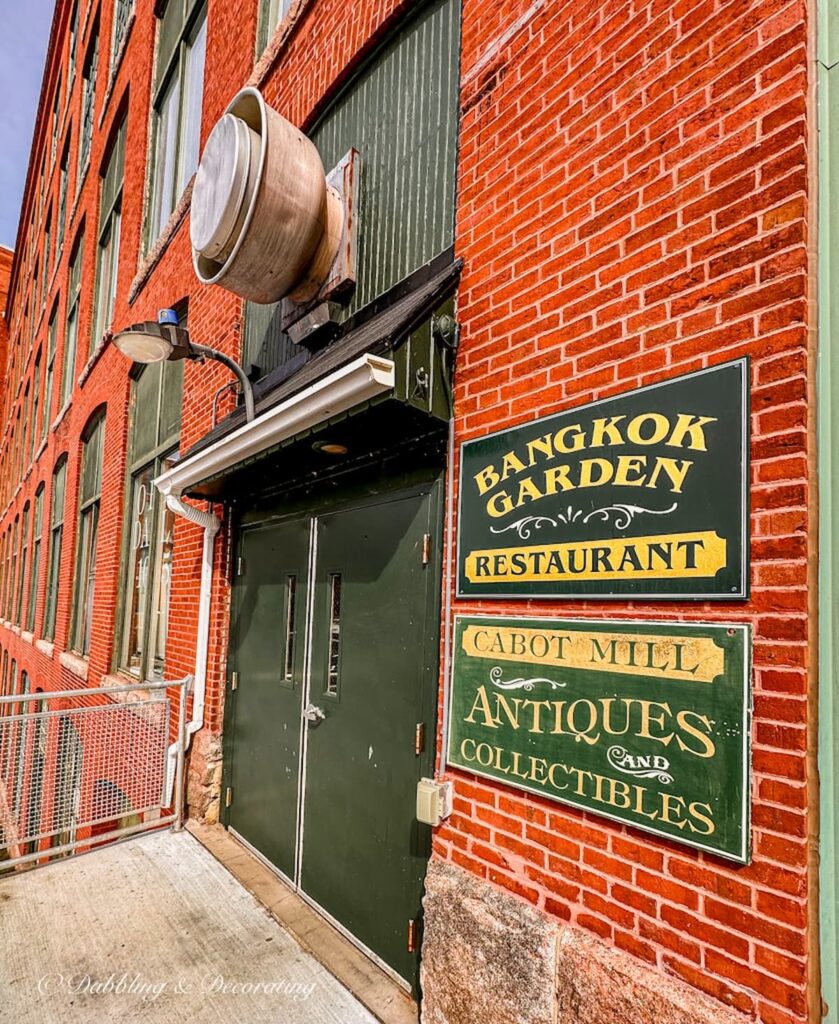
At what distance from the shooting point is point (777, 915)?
1763 millimetres

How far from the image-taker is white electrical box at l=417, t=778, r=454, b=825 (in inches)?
114

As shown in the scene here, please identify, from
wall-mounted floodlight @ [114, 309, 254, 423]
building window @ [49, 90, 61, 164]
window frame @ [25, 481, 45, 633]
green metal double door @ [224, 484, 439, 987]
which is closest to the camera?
green metal double door @ [224, 484, 439, 987]

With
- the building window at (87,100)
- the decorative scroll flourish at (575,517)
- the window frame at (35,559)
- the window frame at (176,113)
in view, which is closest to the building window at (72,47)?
the building window at (87,100)

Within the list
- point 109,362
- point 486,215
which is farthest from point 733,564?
point 109,362

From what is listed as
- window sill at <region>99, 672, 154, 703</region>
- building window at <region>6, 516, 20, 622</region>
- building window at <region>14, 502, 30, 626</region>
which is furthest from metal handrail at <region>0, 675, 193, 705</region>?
building window at <region>6, 516, 20, 622</region>

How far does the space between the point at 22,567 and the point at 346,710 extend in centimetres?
1820

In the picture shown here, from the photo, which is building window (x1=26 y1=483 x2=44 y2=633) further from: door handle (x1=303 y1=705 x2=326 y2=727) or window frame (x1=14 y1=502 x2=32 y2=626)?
door handle (x1=303 y1=705 x2=326 y2=727)

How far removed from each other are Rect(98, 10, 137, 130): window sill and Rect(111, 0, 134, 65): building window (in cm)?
21

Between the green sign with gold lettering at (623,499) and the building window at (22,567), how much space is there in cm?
1841

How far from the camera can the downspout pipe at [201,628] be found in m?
5.31

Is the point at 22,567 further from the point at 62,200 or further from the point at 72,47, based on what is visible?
the point at 72,47

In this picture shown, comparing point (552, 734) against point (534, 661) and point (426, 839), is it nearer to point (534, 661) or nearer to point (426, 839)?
point (534, 661)

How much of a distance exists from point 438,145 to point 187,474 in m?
2.95

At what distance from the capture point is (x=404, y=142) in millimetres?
3893
